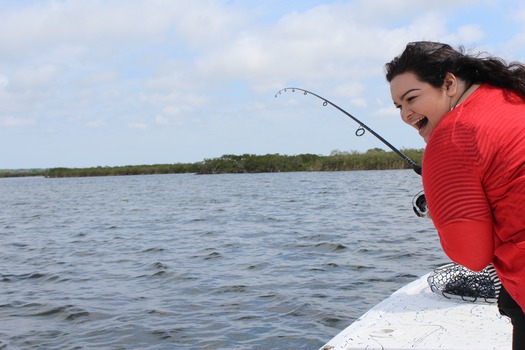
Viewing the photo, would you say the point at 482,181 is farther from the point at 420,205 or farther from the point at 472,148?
the point at 420,205

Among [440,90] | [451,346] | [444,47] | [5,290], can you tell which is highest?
[444,47]

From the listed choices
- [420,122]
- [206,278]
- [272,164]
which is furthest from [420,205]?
[272,164]

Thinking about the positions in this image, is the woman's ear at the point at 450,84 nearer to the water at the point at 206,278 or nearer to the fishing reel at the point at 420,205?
the fishing reel at the point at 420,205

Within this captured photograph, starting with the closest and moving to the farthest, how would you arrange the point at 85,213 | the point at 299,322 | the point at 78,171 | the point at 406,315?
the point at 406,315 → the point at 299,322 → the point at 85,213 → the point at 78,171

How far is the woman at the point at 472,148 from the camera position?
1768 mm

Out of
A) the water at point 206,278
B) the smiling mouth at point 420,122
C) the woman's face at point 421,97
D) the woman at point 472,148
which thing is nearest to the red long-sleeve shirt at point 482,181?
the woman at point 472,148

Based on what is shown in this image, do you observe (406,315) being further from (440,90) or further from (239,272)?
(239,272)

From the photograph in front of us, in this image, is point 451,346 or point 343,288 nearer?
point 451,346

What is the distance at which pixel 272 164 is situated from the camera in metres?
72.4

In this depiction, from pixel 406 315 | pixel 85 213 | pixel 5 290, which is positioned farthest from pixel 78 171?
pixel 406 315

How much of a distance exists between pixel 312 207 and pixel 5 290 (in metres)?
14.5

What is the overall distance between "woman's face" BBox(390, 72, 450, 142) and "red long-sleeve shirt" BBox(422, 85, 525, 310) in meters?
0.11

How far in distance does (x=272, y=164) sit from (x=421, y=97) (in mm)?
70401

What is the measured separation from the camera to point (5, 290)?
986cm
